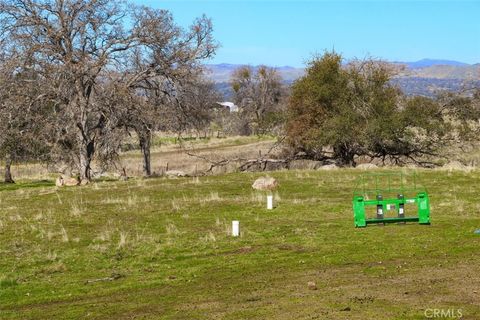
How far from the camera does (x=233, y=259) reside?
15.8 meters

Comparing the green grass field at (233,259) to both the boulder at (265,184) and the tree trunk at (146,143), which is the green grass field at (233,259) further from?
the tree trunk at (146,143)

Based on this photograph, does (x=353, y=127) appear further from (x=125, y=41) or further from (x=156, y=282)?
(x=156, y=282)

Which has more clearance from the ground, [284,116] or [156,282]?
[284,116]

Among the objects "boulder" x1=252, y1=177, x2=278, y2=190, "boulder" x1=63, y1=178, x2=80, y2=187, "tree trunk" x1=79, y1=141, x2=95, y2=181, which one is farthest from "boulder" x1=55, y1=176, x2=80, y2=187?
"boulder" x1=252, y1=177, x2=278, y2=190

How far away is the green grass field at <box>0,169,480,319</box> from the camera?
11273 mm

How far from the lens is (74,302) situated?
12.8m

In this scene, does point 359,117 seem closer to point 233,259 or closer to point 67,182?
point 67,182

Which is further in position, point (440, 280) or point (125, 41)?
point (125, 41)

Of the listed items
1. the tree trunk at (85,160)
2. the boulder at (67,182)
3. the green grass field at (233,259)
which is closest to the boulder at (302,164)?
the tree trunk at (85,160)

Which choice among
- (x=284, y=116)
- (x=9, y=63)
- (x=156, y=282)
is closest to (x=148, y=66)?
(x=9, y=63)

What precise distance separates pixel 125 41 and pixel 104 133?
578 cm

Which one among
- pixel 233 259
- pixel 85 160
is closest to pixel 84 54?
pixel 85 160

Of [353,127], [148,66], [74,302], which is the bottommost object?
[74,302]

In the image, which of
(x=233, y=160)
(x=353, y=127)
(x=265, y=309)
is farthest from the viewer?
(x=233, y=160)
